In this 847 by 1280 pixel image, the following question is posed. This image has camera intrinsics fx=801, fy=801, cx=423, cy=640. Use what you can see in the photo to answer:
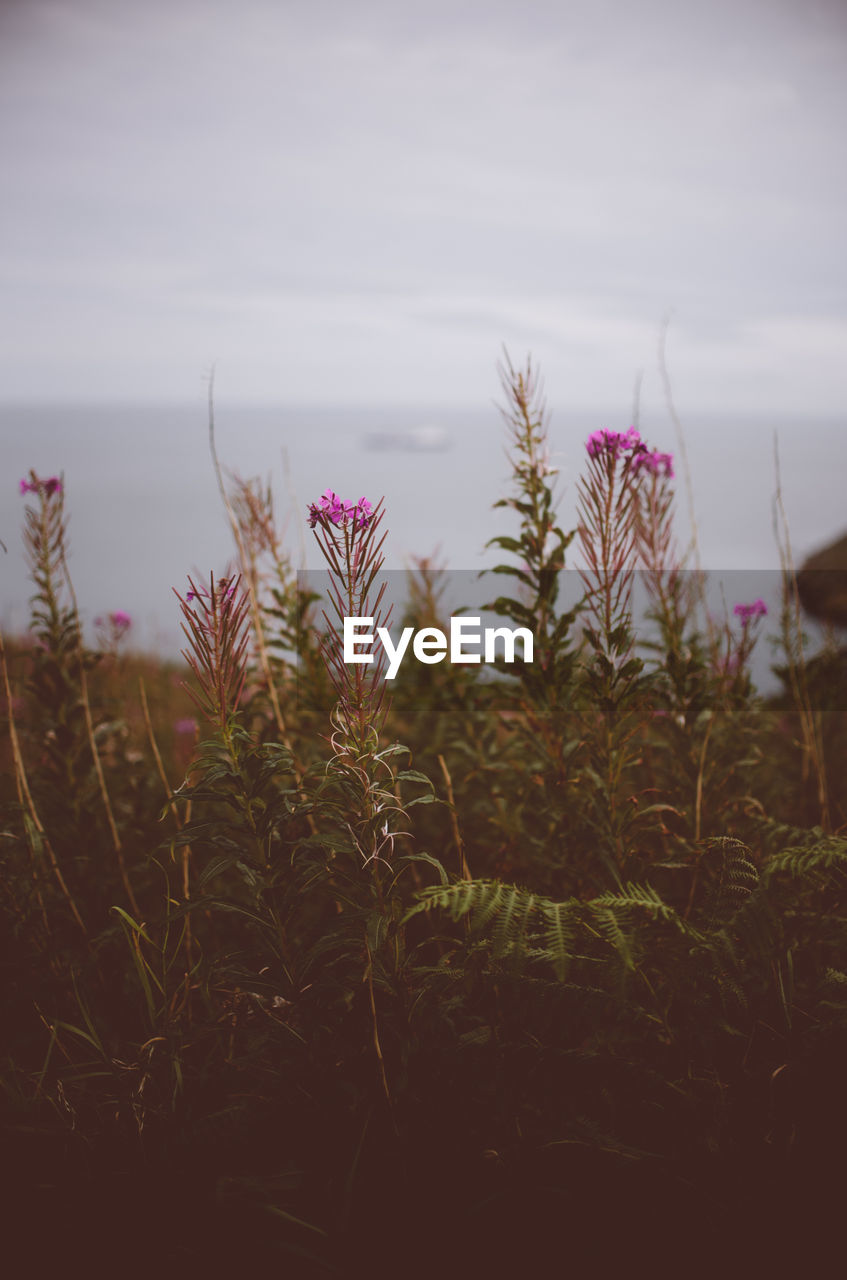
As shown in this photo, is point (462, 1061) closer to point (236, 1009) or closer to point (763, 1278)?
point (236, 1009)

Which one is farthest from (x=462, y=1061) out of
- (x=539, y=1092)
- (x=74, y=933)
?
(x=74, y=933)

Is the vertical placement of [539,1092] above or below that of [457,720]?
below

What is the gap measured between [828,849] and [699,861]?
1.42 feet

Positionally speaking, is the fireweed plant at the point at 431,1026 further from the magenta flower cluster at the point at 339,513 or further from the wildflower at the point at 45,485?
the wildflower at the point at 45,485

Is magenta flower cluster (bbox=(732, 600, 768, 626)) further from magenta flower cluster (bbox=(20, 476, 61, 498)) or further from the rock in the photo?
the rock

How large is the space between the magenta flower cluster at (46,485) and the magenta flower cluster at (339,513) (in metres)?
1.52

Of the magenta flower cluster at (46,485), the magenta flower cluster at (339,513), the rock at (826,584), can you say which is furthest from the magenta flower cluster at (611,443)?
the rock at (826,584)

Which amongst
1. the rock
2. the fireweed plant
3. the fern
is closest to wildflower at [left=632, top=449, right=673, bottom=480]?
the fireweed plant

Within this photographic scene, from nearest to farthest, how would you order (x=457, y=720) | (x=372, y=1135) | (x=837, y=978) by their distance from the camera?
(x=372, y=1135), (x=837, y=978), (x=457, y=720)

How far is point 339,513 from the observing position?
1450 millimetres

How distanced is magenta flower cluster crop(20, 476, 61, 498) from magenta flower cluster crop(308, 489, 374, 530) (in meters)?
1.52

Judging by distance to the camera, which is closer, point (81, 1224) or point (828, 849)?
point (81, 1224)

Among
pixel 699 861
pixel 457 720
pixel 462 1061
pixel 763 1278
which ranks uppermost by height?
pixel 457 720

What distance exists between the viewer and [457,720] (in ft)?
9.37
